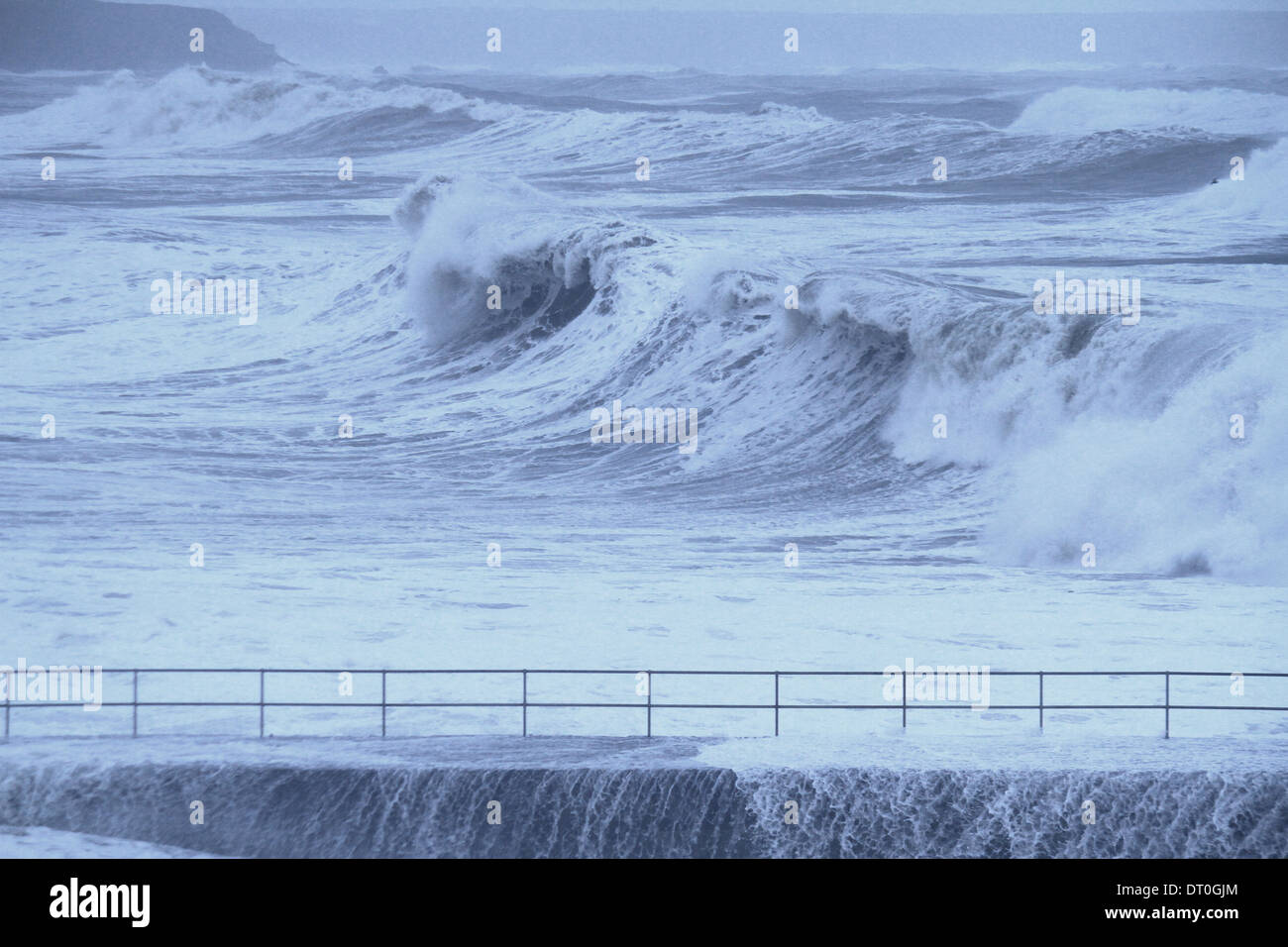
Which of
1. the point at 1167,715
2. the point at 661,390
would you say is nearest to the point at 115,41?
the point at 661,390

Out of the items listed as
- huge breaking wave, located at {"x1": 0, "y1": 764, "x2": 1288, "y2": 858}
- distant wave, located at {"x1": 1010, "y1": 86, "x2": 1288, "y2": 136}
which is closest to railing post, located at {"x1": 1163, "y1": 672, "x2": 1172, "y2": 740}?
huge breaking wave, located at {"x1": 0, "y1": 764, "x2": 1288, "y2": 858}

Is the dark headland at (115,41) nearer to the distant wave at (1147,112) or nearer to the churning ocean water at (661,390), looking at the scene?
the churning ocean water at (661,390)

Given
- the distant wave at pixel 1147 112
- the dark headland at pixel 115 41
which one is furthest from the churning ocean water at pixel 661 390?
the dark headland at pixel 115 41

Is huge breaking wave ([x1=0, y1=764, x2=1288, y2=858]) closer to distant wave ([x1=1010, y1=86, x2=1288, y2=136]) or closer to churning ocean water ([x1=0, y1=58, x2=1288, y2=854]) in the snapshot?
churning ocean water ([x1=0, y1=58, x2=1288, y2=854])

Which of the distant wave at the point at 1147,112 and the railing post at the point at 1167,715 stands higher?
the distant wave at the point at 1147,112

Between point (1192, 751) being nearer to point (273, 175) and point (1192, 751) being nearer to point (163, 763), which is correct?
point (163, 763)
